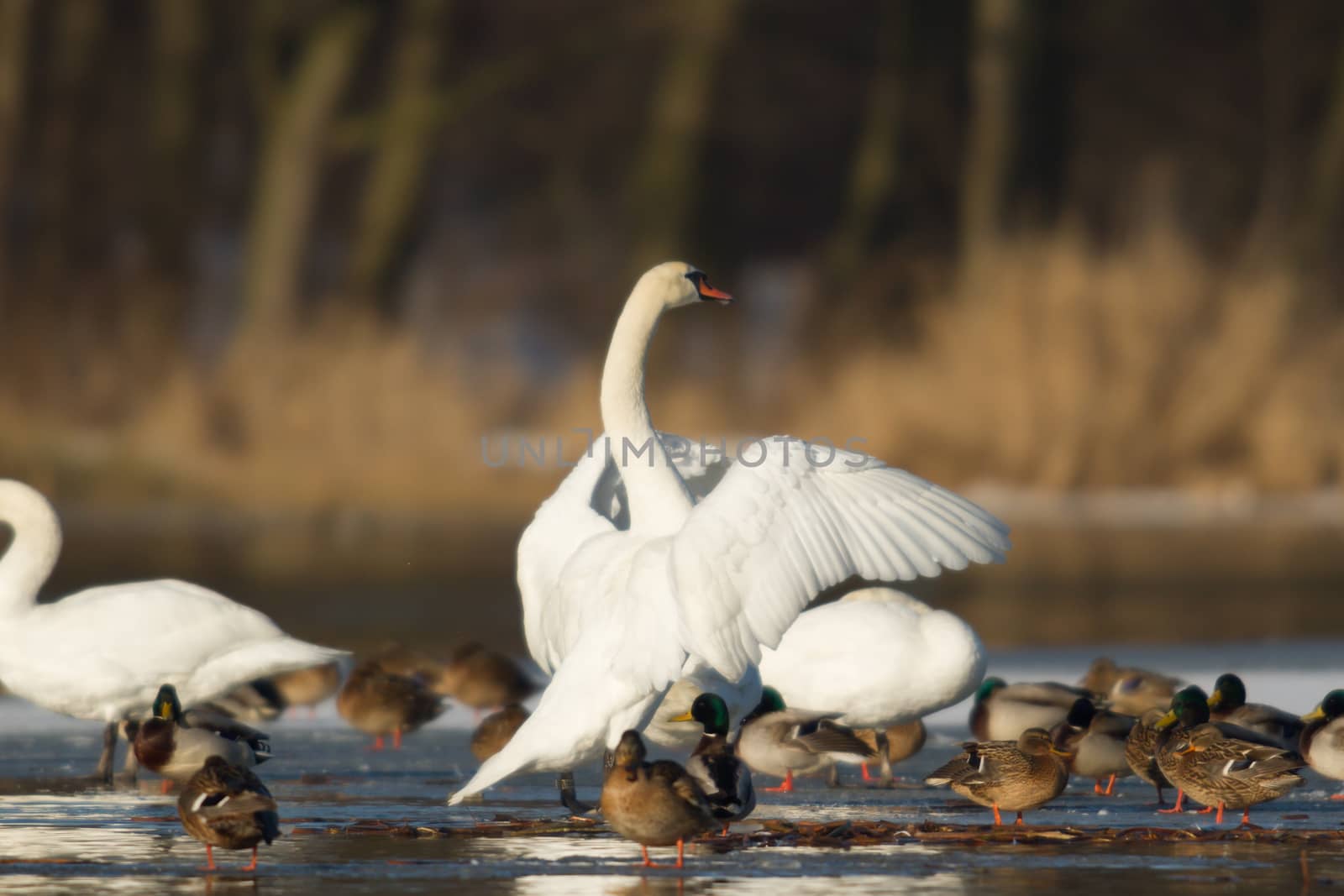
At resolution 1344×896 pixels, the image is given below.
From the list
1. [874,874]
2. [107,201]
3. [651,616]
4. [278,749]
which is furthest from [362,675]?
[107,201]

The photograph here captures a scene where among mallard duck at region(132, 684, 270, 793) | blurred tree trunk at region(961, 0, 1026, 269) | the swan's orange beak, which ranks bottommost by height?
mallard duck at region(132, 684, 270, 793)

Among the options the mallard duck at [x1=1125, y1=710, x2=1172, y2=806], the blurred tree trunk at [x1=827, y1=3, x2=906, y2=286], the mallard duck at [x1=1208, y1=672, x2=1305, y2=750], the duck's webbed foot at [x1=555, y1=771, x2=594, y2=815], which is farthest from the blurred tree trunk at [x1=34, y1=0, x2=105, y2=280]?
the mallard duck at [x1=1125, y1=710, x2=1172, y2=806]

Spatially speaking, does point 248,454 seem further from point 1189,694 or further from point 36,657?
point 1189,694

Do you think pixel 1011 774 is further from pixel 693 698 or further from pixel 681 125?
pixel 681 125

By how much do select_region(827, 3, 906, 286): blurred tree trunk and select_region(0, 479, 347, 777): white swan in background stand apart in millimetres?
19358

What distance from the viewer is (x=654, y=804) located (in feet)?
20.8

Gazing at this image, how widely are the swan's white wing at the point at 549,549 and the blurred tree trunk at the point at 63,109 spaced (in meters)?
25.5

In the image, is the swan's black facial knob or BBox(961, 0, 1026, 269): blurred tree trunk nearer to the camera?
the swan's black facial knob

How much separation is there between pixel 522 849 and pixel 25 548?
3043 mm

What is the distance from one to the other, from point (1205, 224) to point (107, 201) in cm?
1782

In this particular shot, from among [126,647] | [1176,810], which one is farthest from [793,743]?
[126,647]

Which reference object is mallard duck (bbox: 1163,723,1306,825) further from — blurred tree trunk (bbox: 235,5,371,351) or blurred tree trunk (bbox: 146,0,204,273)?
blurred tree trunk (bbox: 146,0,204,273)

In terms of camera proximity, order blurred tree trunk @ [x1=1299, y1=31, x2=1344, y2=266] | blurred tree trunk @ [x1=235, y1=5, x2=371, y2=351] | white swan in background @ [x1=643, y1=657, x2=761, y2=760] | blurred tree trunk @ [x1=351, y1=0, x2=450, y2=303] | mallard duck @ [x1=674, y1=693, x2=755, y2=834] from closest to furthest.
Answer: mallard duck @ [x1=674, y1=693, x2=755, y2=834] < white swan in background @ [x1=643, y1=657, x2=761, y2=760] < blurred tree trunk @ [x1=235, y1=5, x2=371, y2=351] < blurred tree trunk @ [x1=351, y1=0, x2=450, y2=303] < blurred tree trunk @ [x1=1299, y1=31, x2=1344, y2=266]

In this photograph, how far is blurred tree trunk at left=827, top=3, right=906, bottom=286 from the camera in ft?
91.0
